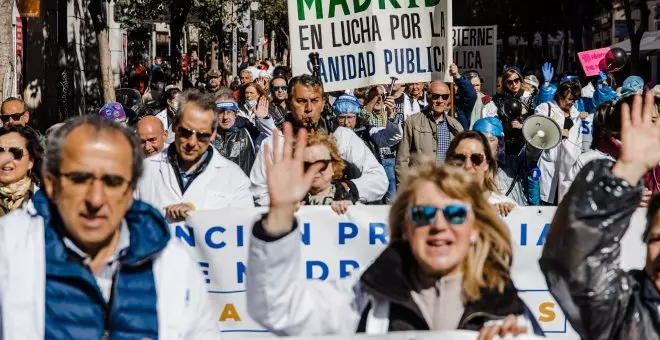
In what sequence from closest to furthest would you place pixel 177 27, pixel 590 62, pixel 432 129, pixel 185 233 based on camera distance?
pixel 185 233
pixel 432 129
pixel 590 62
pixel 177 27

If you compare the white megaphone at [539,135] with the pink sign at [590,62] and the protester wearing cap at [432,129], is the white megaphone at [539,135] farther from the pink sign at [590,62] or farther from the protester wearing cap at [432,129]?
the pink sign at [590,62]

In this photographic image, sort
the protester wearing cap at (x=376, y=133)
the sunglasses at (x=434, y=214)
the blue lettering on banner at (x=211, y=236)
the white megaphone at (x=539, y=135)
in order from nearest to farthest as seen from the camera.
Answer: the sunglasses at (x=434, y=214), the blue lettering on banner at (x=211, y=236), the white megaphone at (x=539, y=135), the protester wearing cap at (x=376, y=133)

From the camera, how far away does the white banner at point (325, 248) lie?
5949 mm

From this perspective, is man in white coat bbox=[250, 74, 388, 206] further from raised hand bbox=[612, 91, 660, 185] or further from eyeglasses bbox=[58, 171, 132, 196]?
raised hand bbox=[612, 91, 660, 185]

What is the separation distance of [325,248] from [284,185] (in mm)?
3097

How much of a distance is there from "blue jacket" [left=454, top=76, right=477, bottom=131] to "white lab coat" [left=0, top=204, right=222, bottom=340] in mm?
7270

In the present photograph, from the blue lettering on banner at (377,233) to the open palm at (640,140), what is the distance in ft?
10.3

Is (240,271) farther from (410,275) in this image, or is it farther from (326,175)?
(410,275)

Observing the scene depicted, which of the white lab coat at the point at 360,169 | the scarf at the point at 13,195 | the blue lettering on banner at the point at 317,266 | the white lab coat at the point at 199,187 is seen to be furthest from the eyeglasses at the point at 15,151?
the blue lettering on banner at the point at 317,266

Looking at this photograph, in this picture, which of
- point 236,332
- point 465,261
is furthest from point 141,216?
point 236,332

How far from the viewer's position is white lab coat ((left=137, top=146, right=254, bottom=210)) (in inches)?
233

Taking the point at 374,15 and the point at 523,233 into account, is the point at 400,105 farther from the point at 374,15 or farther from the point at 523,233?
the point at 523,233

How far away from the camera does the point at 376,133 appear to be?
388 inches

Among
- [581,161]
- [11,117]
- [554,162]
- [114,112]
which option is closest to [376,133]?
[554,162]
